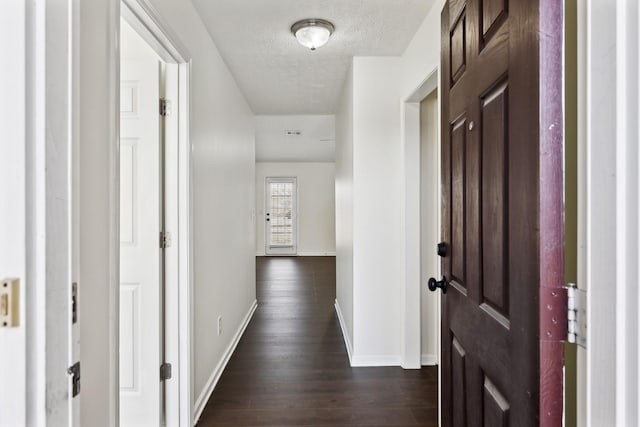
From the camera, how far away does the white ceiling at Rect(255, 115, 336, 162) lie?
187 inches

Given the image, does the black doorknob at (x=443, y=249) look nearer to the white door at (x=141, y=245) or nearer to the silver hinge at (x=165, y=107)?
the white door at (x=141, y=245)

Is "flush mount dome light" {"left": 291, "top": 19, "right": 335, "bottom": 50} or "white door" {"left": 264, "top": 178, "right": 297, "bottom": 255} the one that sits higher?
"flush mount dome light" {"left": 291, "top": 19, "right": 335, "bottom": 50}

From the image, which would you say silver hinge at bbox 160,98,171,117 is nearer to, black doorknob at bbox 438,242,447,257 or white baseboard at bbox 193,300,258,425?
black doorknob at bbox 438,242,447,257

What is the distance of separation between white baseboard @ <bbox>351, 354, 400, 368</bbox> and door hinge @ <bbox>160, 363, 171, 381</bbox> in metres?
1.42

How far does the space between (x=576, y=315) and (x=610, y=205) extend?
0.22m

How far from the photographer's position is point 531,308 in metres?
0.67

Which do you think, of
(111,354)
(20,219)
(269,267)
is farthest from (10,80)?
(269,267)

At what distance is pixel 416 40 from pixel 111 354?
246cm

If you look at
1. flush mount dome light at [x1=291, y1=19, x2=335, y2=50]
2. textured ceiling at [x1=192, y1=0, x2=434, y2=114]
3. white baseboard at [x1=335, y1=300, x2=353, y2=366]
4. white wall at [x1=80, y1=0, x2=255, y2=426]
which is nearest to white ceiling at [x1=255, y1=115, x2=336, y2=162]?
white wall at [x1=80, y1=0, x2=255, y2=426]

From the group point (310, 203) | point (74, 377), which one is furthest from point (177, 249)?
point (310, 203)

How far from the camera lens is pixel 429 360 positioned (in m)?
2.73

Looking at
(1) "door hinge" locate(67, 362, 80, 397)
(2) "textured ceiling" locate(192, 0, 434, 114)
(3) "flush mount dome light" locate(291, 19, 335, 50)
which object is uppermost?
(2) "textured ceiling" locate(192, 0, 434, 114)

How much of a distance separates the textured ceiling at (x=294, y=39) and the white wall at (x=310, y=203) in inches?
205
